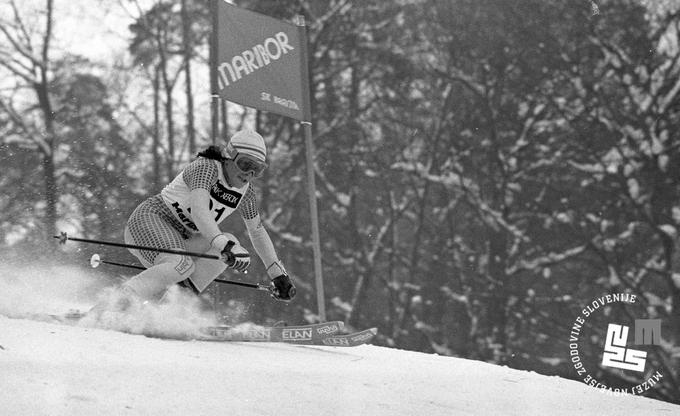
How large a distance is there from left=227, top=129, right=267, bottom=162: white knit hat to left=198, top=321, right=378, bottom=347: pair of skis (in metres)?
1.13

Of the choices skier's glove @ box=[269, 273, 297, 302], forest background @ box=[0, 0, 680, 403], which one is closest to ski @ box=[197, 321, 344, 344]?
skier's glove @ box=[269, 273, 297, 302]

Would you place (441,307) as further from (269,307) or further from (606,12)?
(606,12)

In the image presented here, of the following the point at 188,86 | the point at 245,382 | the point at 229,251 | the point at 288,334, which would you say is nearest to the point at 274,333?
the point at 288,334

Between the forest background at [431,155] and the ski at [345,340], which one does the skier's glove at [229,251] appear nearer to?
the ski at [345,340]

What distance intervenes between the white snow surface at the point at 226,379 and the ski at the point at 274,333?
79 millimetres

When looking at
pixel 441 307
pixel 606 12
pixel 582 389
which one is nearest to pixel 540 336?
pixel 441 307

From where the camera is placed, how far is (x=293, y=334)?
591cm

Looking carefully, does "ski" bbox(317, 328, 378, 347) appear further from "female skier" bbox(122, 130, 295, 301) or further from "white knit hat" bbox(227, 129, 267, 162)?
"white knit hat" bbox(227, 129, 267, 162)

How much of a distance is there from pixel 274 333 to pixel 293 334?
5.4 inches

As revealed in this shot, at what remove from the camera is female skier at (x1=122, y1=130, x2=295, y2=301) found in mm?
5258

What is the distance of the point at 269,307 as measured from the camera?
16.8m

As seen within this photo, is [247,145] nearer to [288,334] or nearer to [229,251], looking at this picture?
[229,251]

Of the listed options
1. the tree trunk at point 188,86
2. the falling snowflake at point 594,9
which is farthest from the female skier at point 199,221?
the falling snowflake at point 594,9

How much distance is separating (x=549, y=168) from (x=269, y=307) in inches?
233
